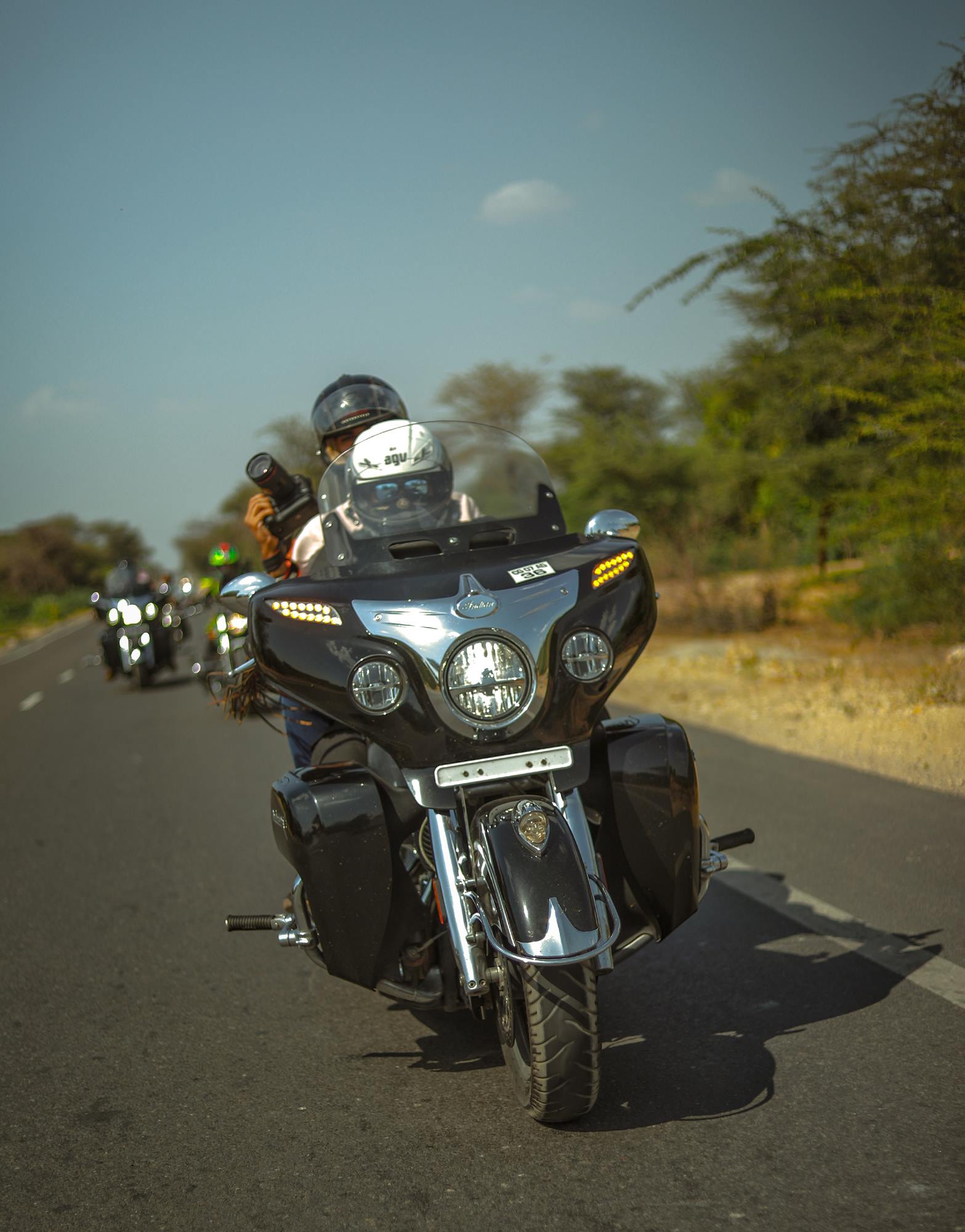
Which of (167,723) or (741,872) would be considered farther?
(167,723)

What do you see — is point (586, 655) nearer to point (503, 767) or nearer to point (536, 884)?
point (503, 767)

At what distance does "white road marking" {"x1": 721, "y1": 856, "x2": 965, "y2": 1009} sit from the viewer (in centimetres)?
402

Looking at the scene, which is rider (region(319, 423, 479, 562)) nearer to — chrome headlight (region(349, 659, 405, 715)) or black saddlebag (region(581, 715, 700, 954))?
chrome headlight (region(349, 659, 405, 715))

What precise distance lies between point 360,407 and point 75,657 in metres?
25.1

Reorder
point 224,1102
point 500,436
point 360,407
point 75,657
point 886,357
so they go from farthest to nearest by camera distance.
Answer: point 75,657
point 886,357
point 360,407
point 500,436
point 224,1102

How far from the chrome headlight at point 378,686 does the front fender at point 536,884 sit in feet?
1.22

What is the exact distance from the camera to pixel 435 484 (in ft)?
13.4

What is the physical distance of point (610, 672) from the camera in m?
3.28

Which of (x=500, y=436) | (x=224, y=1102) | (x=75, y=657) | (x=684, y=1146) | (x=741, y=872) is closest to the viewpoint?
(x=684, y=1146)

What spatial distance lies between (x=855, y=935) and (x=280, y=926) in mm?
2165

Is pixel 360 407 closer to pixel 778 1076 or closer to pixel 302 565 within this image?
pixel 302 565

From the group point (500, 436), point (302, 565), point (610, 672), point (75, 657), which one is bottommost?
point (75, 657)

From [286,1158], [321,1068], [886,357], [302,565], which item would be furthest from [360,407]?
[886,357]

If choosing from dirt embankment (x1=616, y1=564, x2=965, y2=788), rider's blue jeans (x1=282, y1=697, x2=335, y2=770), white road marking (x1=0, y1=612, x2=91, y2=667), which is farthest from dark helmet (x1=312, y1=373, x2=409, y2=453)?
white road marking (x1=0, y1=612, x2=91, y2=667)
